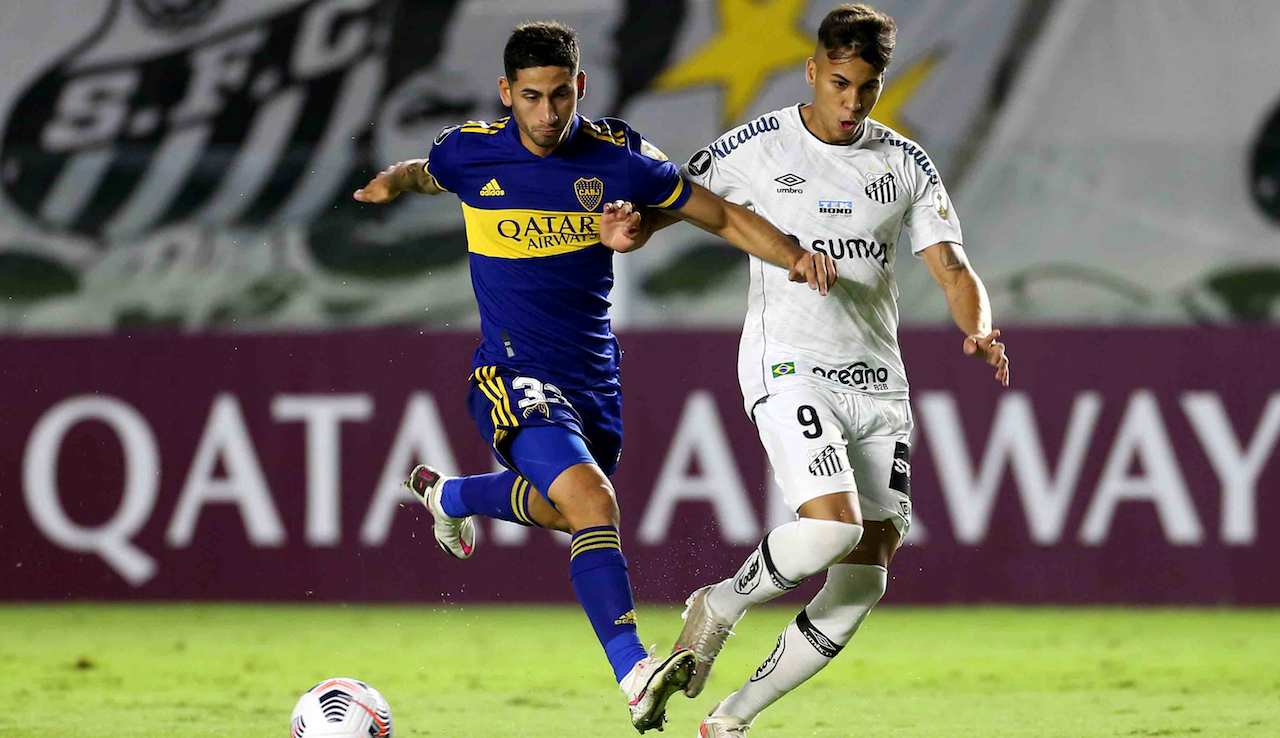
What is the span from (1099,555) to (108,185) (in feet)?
25.6

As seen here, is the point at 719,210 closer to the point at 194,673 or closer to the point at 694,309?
the point at 194,673

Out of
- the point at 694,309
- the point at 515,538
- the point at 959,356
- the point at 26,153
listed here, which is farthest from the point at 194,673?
the point at 26,153

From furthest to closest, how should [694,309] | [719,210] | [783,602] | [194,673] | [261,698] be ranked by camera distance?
[694,309], [783,602], [194,673], [261,698], [719,210]

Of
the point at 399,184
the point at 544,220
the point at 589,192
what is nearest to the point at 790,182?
the point at 589,192

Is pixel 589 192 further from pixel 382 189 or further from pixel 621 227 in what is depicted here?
pixel 382 189

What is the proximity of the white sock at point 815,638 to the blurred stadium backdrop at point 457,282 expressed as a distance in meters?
4.11

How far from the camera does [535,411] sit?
18.5 ft

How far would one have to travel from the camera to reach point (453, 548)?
700 centimetres

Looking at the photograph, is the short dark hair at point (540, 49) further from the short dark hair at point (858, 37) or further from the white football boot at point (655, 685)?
the white football boot at point (655, 685)

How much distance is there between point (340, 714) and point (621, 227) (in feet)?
5.23

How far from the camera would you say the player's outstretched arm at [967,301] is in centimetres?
530

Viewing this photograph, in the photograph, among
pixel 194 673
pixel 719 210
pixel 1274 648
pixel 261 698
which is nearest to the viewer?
pixel 719 210

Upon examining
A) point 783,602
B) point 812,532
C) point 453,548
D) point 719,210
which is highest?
point 719,210

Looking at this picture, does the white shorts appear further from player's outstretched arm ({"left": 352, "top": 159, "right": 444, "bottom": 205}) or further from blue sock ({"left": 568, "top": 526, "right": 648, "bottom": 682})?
player's outstretched arm ({"left": 352, "top": 159, "right": 444, "bottom": 205})
